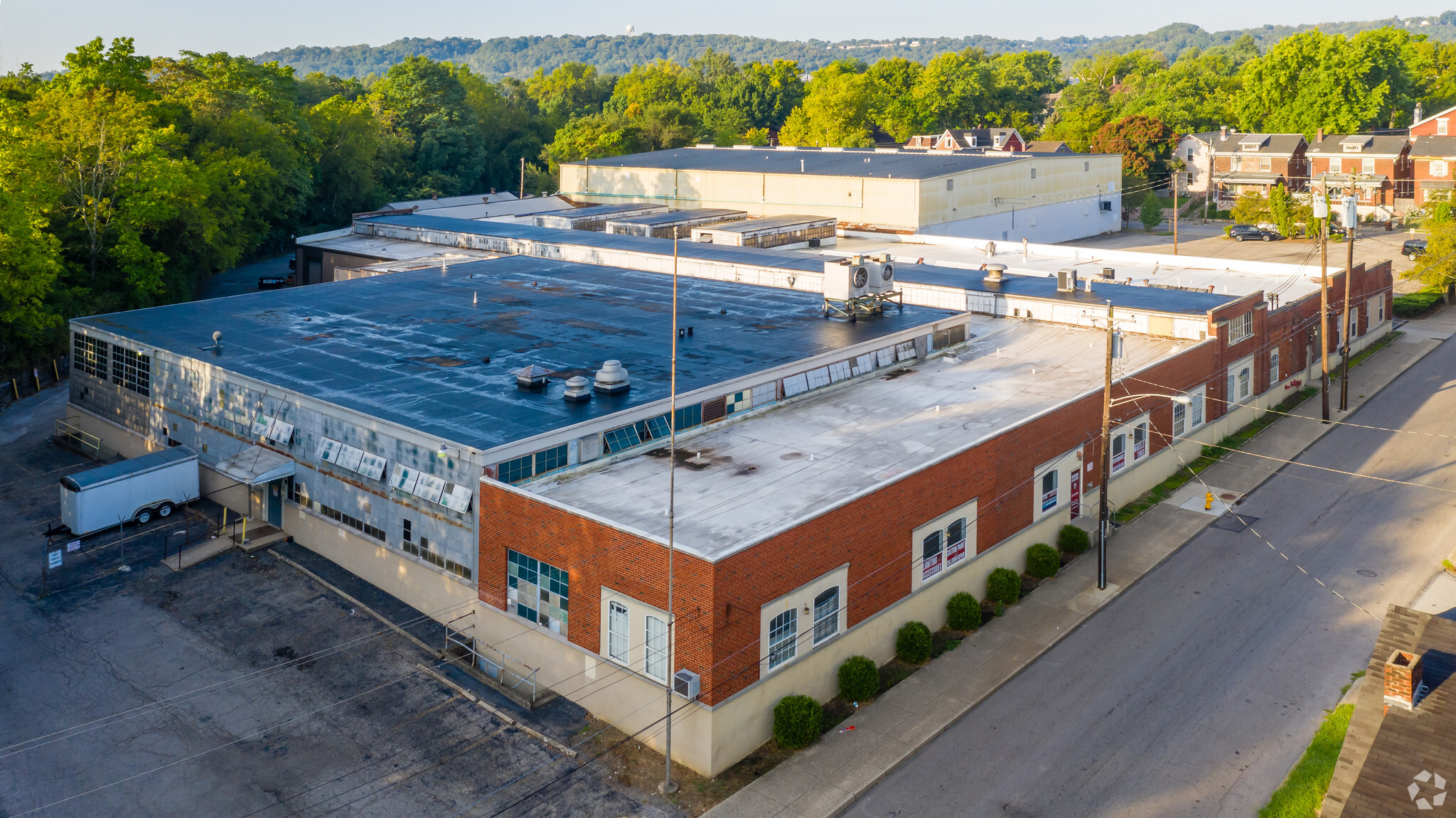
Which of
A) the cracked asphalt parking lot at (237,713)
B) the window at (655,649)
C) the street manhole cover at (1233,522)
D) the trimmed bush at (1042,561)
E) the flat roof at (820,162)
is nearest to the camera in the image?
the cracked asphalt parking lot at (237,713)

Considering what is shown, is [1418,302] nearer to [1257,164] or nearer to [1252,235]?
[1252,235]

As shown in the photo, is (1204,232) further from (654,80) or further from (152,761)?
(152,761)

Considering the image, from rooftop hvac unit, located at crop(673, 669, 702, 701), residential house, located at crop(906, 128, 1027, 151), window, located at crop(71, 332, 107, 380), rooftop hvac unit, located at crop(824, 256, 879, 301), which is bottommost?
rooftop hvac unit, located at crop(673, 669, 702, 701)

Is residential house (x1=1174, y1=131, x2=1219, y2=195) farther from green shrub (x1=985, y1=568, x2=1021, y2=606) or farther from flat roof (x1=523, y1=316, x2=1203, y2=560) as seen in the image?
green shrub (x1=985, y1=568, x2=1021, y2=606)

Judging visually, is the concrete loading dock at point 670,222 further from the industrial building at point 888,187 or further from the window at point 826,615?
the window at point 826,615

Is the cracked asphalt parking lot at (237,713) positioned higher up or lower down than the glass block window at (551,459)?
lower down

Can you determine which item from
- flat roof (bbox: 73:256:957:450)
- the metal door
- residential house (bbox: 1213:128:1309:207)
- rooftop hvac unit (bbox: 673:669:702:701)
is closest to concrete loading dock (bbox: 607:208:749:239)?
flat roof (bbox: 73:256:957:450)

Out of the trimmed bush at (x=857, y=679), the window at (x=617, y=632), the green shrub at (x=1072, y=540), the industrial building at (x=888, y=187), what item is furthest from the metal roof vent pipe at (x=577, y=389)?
the industrial building at (x=888, y=187)
